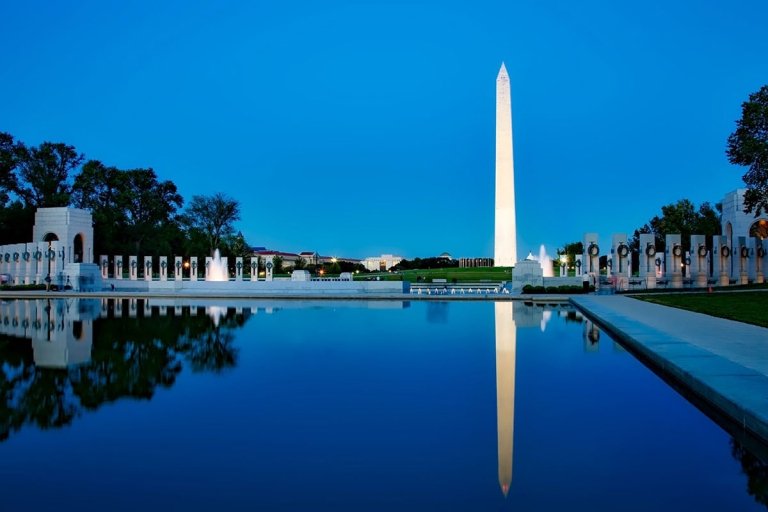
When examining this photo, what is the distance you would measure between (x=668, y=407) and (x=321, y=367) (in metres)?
4.98

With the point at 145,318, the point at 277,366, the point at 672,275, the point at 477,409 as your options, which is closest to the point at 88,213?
the point at 145,318

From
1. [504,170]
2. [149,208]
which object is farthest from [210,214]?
[504,170]

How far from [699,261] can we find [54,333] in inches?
1283

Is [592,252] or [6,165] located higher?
[6,165]

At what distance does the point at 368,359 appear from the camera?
35.6 feet

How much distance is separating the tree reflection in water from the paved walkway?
256 inches

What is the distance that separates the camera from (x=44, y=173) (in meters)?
Result: 62.4

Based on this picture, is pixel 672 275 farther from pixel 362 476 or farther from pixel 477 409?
pixel 362 476

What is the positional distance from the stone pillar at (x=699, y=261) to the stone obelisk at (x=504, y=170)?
785 inches

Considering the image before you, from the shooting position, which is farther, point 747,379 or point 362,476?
point 747,379

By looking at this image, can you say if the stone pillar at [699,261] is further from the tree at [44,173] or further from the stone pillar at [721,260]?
the tree at [44,173]

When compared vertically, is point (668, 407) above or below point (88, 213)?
below

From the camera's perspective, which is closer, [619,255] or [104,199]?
[619,255]

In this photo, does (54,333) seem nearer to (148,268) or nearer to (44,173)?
(148,268)
